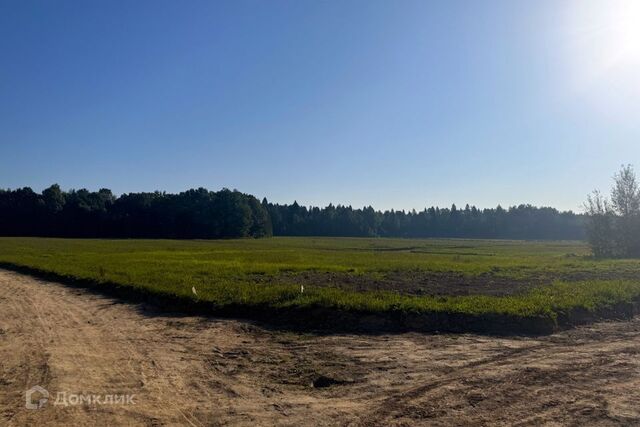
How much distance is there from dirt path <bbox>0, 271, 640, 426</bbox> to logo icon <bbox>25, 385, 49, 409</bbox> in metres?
0.10

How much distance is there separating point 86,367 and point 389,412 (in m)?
6.09

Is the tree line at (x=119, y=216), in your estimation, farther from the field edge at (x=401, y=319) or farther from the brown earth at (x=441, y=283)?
the field edge at (x=401, y=319)

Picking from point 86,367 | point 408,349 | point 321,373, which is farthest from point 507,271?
point 86,367

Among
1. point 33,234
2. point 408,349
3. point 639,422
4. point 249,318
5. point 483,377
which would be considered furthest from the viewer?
point 33,234

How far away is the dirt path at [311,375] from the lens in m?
7.23

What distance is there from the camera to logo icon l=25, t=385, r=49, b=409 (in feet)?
24.6

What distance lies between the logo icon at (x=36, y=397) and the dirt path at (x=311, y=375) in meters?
0.10

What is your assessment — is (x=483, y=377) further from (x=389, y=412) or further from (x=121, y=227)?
(x=121, y=227)

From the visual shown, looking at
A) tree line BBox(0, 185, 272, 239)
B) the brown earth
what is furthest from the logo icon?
tree line BBox(0, 185, 272, 239)

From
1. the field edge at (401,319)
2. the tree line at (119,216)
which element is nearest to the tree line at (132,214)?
the tree line at (119,216)

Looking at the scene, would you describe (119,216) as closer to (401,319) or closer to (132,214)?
(132,214)

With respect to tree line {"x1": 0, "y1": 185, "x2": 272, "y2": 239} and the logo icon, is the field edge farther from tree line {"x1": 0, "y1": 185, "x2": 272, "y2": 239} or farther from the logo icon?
tree line {"x1": 0, "y1": 185, "x2": 272, "y2": 239}

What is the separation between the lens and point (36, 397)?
25.8 feet

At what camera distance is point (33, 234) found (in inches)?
5084
